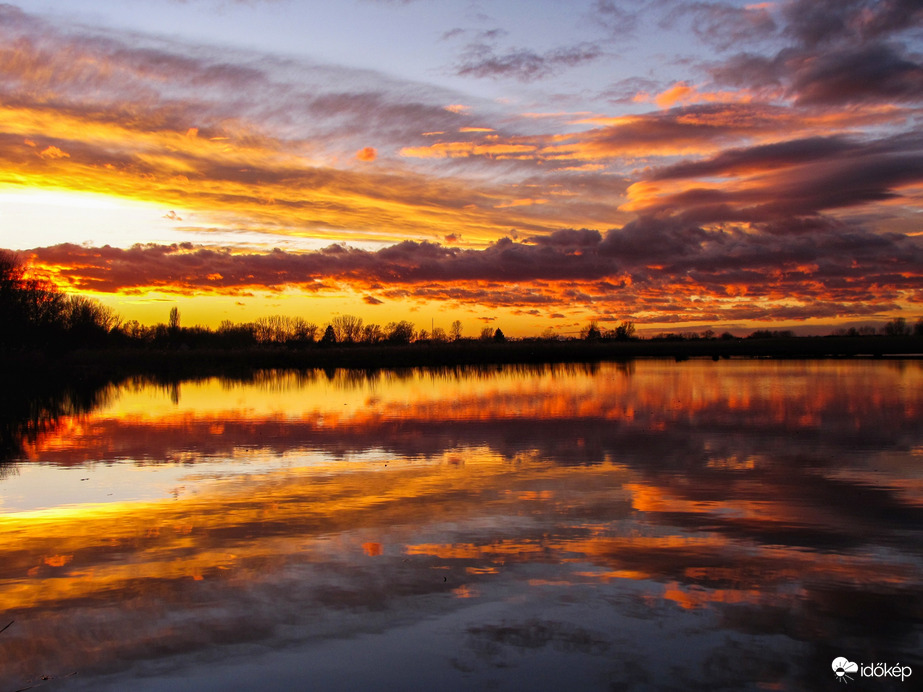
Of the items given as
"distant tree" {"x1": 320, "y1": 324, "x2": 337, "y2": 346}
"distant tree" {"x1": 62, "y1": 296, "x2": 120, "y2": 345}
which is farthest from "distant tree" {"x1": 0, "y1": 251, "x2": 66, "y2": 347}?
"distant tree" {"x1": 320, "y1": 324, "x2": 337, "y2": 346}

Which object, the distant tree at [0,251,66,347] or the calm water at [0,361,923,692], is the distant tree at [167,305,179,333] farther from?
the calm water at [0,361,923,692]

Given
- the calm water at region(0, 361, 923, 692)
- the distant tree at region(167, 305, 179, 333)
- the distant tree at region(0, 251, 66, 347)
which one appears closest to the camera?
the calm water at region(0, 361, 923, 692)

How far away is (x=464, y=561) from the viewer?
7.62m

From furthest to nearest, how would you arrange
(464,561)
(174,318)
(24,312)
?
(174,318) → (24,312) → (464,561)

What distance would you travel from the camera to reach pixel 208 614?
249 inches

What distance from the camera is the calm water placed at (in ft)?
17.6

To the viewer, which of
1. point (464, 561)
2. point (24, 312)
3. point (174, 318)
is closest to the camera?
point (464, 561)

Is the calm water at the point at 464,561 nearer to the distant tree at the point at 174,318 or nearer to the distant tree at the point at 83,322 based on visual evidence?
the distant tree at the point at 83,322

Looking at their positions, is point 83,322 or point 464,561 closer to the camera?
point 464,561

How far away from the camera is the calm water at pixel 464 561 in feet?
17.6

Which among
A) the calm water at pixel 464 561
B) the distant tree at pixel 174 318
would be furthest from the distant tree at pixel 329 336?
the calm water at pixel 464 561

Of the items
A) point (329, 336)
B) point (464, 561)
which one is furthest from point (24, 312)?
point (329, 336)

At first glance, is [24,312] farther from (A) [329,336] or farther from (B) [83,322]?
(A) [329,336]

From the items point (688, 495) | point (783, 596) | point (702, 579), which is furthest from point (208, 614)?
point (688, 495)
